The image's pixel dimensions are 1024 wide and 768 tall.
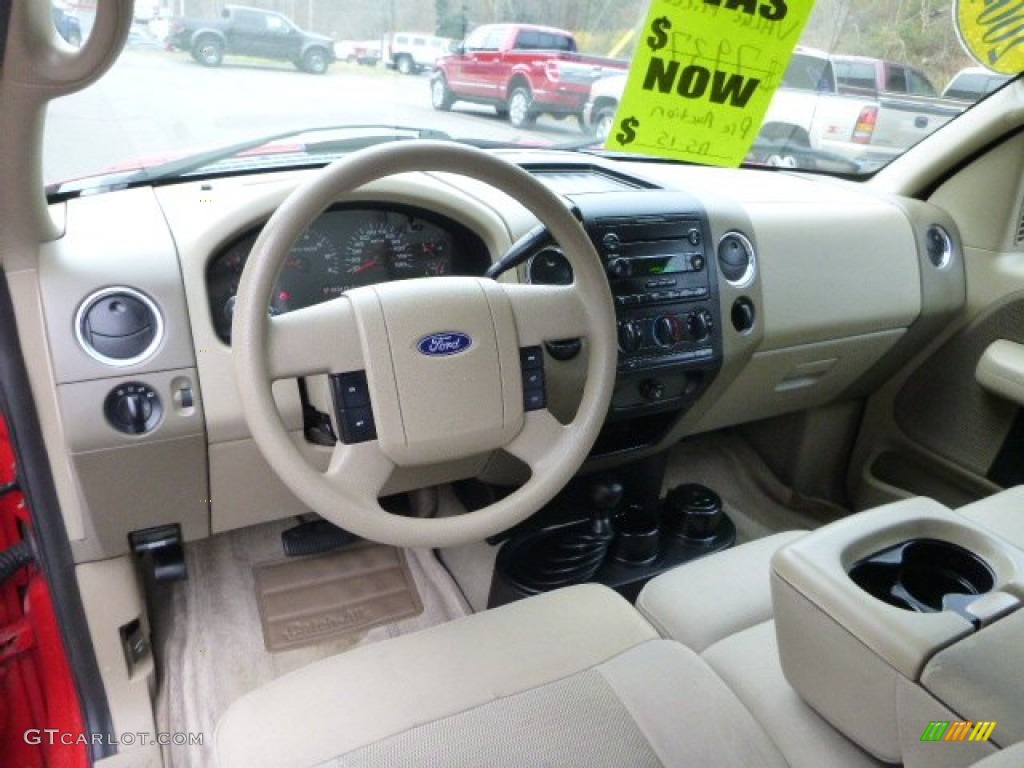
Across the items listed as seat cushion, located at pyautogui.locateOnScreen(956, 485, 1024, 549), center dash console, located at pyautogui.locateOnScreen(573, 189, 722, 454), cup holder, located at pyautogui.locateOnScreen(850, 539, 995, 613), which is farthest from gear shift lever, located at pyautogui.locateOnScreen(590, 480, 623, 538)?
cup holder, located at pyautogui.locateOnScreen(850, 539, 995, 613)

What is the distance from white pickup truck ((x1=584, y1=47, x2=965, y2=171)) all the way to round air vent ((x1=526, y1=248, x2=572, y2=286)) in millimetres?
343

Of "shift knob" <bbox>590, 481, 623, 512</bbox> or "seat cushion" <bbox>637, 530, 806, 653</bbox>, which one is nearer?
"seat cushion" <bbox>637, 530, 806, 653</bbox>

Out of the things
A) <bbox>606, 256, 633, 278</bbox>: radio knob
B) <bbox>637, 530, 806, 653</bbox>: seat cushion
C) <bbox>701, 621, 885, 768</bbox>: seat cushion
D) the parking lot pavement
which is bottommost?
<bbox>637, 530, 806, 653</bbox>: seat cushion

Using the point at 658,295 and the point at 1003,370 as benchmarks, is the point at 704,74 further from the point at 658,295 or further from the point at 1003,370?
the point at 1003,370

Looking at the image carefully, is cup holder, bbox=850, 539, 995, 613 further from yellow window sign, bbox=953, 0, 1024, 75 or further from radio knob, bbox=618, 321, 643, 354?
yellow window sign, bbox=953, 0, 1024, 75

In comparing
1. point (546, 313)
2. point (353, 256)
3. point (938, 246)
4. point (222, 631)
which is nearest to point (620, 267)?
point (546, 313)

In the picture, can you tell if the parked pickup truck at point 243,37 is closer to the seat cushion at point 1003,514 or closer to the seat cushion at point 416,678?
the seat cushion at point 416,678

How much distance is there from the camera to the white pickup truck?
183 cm

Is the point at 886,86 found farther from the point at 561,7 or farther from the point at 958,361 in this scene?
the point at 561,7

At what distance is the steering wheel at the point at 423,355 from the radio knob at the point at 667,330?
0.39 metres

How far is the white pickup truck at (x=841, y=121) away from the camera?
183 centimetres

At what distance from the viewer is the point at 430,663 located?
1.05 meters

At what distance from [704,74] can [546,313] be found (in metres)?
0.41
